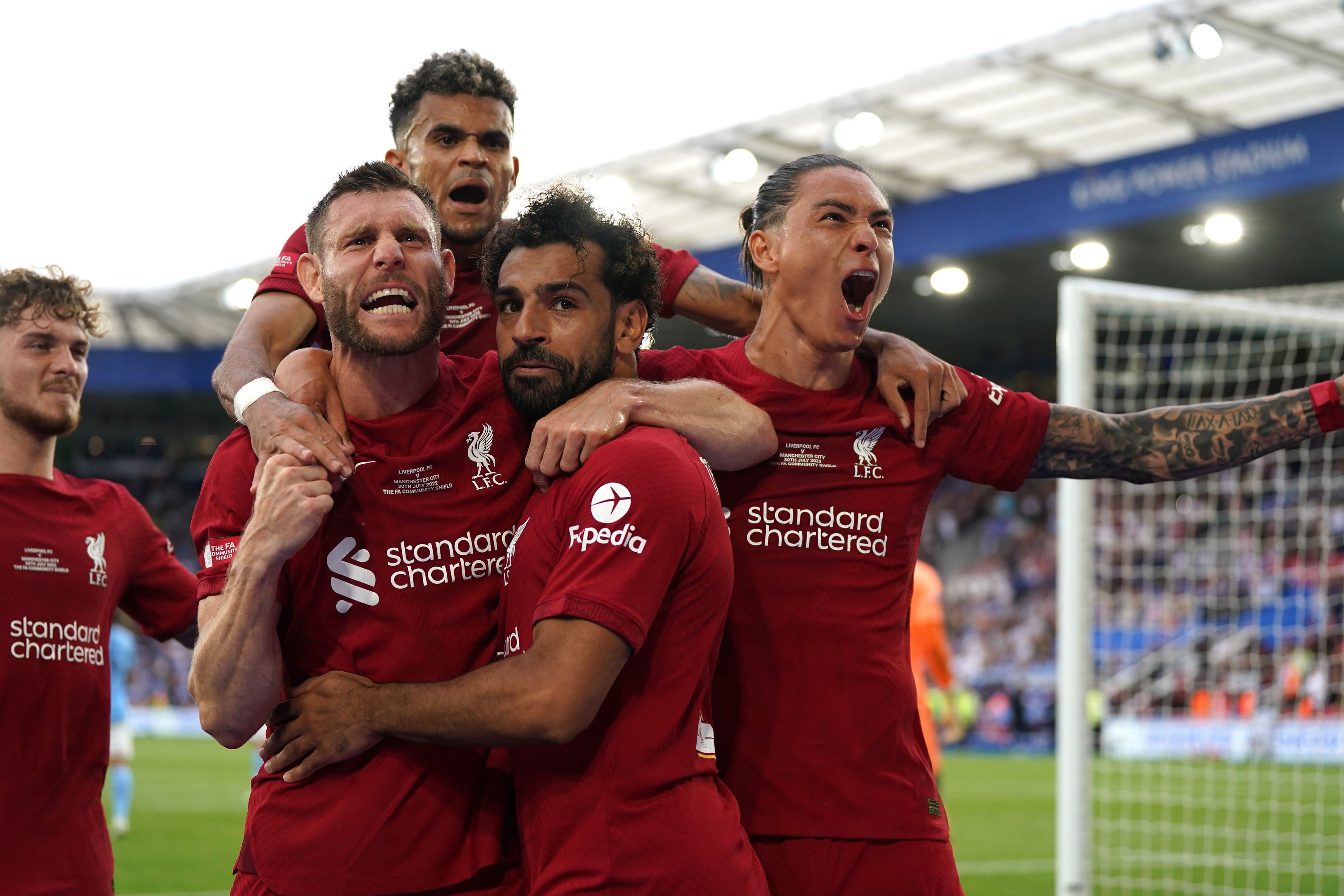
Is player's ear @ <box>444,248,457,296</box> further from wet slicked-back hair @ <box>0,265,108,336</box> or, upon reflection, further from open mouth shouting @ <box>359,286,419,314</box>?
wet slicked-back hair @ <box>0,265,108,336</box>

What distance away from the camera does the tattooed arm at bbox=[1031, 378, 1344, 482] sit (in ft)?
11.9

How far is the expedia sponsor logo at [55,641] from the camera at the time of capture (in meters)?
4.14

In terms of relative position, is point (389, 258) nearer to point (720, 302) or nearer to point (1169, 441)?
point (720, 302)

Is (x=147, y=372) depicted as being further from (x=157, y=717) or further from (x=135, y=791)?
(x=135, y=791)

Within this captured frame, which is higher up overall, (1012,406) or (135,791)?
(1012,406)

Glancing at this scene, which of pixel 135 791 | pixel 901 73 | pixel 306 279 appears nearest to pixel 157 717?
pixel 135 791

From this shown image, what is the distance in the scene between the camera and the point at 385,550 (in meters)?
2.97

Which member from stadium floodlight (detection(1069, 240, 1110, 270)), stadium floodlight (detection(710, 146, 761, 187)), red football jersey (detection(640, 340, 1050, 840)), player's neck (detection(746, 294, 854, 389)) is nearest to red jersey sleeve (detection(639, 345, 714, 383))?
red football jersey (detection(640, 340, 1050, 840))

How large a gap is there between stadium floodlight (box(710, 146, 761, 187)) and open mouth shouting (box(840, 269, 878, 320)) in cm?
1450

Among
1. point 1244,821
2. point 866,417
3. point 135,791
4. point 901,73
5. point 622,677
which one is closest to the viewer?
point 622,677

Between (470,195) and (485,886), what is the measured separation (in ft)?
7.22

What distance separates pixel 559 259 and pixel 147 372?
28.9m

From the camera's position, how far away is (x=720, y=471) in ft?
11.2

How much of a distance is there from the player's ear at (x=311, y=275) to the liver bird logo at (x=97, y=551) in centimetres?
161
